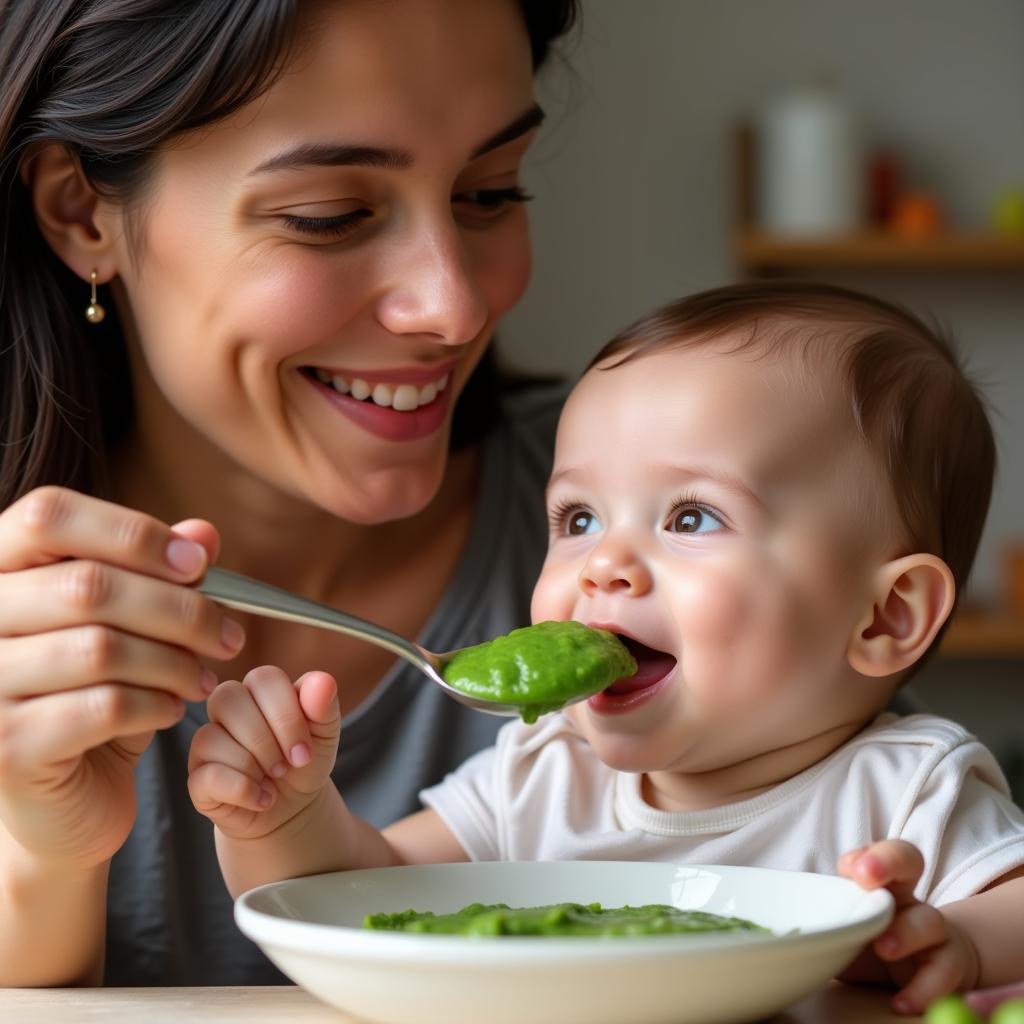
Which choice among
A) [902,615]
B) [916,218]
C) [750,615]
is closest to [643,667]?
[750,615]

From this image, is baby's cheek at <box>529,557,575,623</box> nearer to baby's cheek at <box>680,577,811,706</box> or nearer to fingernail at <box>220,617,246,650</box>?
baby's cheek at <box>680,577,811,706</box>

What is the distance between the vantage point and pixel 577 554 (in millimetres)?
1363

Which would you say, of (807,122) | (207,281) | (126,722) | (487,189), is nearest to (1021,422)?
(807,122)

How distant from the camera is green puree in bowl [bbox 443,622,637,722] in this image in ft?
3.86

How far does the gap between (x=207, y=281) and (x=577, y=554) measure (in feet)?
1.63

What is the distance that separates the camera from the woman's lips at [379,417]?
160cm

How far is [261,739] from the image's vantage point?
46.8 inches

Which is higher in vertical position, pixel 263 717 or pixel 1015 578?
pixel 263 717

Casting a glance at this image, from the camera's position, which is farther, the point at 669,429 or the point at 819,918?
the point at 669,429

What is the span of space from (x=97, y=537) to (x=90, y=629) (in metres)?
0.07

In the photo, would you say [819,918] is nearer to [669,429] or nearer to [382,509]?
[669,429]

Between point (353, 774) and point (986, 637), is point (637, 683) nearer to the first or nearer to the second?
point (353, 774)

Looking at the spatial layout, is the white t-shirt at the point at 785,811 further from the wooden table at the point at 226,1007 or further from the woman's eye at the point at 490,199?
the woman's eye at the point at 490,199

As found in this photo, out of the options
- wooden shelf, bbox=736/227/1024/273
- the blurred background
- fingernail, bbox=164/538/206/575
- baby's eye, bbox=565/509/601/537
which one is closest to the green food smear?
fingernail, bbox=164/538/206/575
